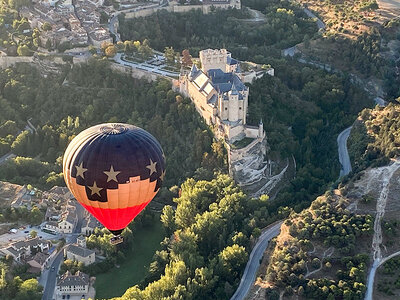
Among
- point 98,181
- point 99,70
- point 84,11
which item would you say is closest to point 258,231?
point 98,181

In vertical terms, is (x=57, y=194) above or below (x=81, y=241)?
above

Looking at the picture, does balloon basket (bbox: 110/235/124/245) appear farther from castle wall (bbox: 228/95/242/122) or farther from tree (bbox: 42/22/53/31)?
tree (bbox: 42/22/53/31)

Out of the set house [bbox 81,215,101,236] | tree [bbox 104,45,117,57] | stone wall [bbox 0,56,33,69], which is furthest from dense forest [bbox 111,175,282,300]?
stone wall [bbox 0,56,33,69]

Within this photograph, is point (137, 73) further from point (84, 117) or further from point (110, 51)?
point (84, 117)

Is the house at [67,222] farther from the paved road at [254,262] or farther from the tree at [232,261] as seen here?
the paved road at [254,262]

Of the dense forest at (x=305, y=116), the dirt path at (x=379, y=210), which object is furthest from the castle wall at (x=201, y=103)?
the dirt path at (x=379, y=210)

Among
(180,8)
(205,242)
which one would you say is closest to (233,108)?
(205,242)
